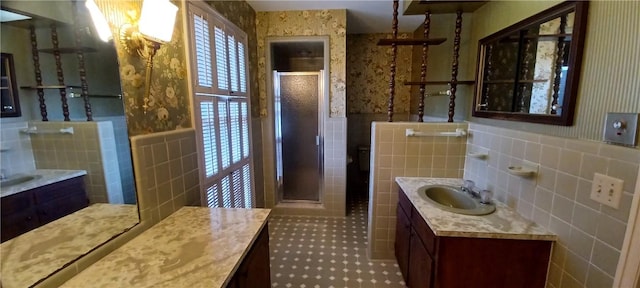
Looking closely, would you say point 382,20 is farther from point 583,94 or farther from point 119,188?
point 119,188

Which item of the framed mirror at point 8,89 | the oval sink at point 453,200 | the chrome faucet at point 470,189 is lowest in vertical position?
the oval sink at point 453,200

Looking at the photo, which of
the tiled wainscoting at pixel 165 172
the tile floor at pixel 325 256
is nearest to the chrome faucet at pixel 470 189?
the tile floor at pixel 325 256

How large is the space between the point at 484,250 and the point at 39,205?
6.15 feet

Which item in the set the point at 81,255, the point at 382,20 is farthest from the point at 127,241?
the point at 382,20

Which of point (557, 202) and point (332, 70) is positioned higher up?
point (332, 70)

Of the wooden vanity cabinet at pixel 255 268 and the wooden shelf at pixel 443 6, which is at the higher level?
the wooden shelf at pixel 443 6

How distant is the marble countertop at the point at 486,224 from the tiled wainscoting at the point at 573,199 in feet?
0.17

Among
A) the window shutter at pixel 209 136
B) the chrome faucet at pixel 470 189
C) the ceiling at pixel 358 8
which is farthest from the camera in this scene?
the ceiling at pixel 358 8

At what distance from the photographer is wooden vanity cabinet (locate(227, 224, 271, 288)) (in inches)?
43.4

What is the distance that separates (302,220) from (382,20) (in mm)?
2771

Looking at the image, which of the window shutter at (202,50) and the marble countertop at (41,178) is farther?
the window shutter at (202,50)

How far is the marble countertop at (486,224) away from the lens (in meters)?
1.26

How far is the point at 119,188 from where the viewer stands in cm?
113

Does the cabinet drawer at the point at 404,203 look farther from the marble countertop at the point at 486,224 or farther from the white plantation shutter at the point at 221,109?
the white plantation shutter at the point at 221,109
